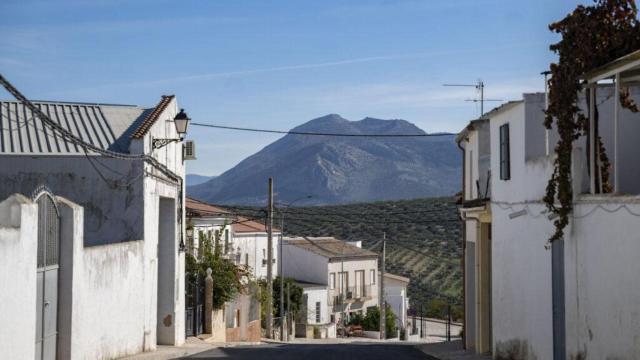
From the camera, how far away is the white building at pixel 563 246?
15602mm

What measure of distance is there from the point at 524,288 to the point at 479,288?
600cm

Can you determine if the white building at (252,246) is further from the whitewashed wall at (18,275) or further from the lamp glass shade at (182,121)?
the whitewashed wall at (18,275)

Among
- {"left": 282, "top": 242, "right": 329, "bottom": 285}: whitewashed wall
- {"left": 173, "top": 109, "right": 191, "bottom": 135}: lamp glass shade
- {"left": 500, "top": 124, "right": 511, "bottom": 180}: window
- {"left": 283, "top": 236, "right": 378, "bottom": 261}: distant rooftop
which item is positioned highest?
{"left": 173, "top": 109, "right": 191, "bottom": 135}: lamp glass shade

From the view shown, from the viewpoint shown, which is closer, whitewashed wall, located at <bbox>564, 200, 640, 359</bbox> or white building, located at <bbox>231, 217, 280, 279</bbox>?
whitewashed wall, located at <bbox>564, 200, 640, 359</bbox>

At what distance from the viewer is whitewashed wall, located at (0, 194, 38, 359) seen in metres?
15.4

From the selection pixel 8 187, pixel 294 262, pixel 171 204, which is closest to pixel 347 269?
pixel 294 262

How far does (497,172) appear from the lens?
2498 cm

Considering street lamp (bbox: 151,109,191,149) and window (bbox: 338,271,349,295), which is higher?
street lamp (bbox: 151,109,191,149)

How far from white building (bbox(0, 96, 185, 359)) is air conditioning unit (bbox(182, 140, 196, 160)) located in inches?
14.3

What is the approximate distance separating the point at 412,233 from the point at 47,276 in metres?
85.7

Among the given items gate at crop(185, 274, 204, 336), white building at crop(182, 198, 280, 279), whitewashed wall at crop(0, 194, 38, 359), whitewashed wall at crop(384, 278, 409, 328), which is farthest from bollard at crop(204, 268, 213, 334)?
whitewashed wall at crop(384, 278, 409, 328)

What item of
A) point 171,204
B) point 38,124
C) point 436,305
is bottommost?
point 436,305

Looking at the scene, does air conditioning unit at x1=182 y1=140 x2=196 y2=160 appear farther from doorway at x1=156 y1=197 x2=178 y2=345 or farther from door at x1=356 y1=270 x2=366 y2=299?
door at x1=356 y1=270 x2=366 y2=299

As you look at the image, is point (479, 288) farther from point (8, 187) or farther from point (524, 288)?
point (8, 187)
